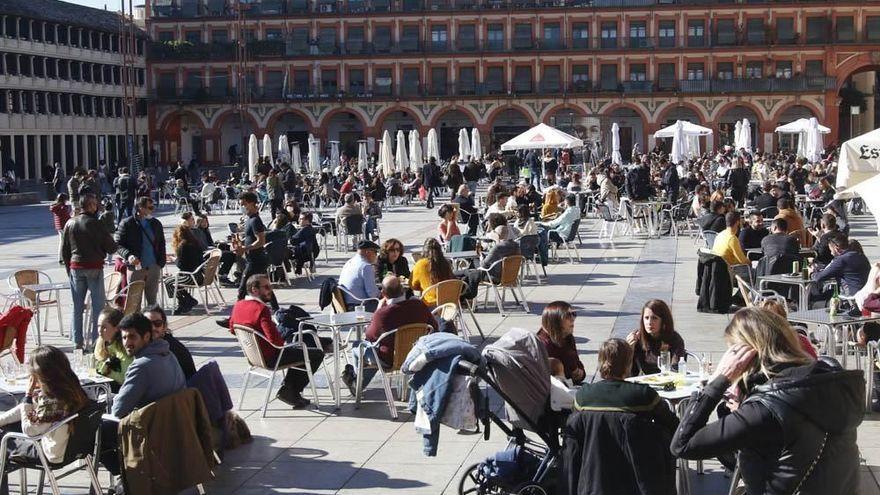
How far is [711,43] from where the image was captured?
64.1 m

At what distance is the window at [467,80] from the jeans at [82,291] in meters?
54.6

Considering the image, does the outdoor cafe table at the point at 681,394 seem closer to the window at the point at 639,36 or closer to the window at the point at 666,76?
the window at the point at 666,76

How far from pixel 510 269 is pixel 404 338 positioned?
4.90 meters

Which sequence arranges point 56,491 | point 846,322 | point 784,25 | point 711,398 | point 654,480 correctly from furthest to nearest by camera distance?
1. point 784,25
2. point 846,322
3. point 56,491
4. point 654,480
5. point 711,398

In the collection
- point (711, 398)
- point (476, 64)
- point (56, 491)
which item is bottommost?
point (56, 491)

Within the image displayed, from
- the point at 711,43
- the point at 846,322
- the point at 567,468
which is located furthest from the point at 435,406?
the point at 711,43

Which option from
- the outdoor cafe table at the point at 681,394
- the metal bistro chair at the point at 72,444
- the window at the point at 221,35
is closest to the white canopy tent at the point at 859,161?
the outdoor cafe table at the point at 681,394

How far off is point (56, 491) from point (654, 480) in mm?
3420

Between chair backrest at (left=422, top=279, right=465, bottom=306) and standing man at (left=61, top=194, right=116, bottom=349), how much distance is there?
3470mm

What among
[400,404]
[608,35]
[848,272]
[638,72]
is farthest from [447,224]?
[608,35]

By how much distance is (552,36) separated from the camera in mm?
65812

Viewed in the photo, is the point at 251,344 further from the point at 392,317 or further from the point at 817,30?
the point at 817,30

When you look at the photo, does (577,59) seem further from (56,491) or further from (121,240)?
(56,491)

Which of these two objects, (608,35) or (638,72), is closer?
(638,72)
